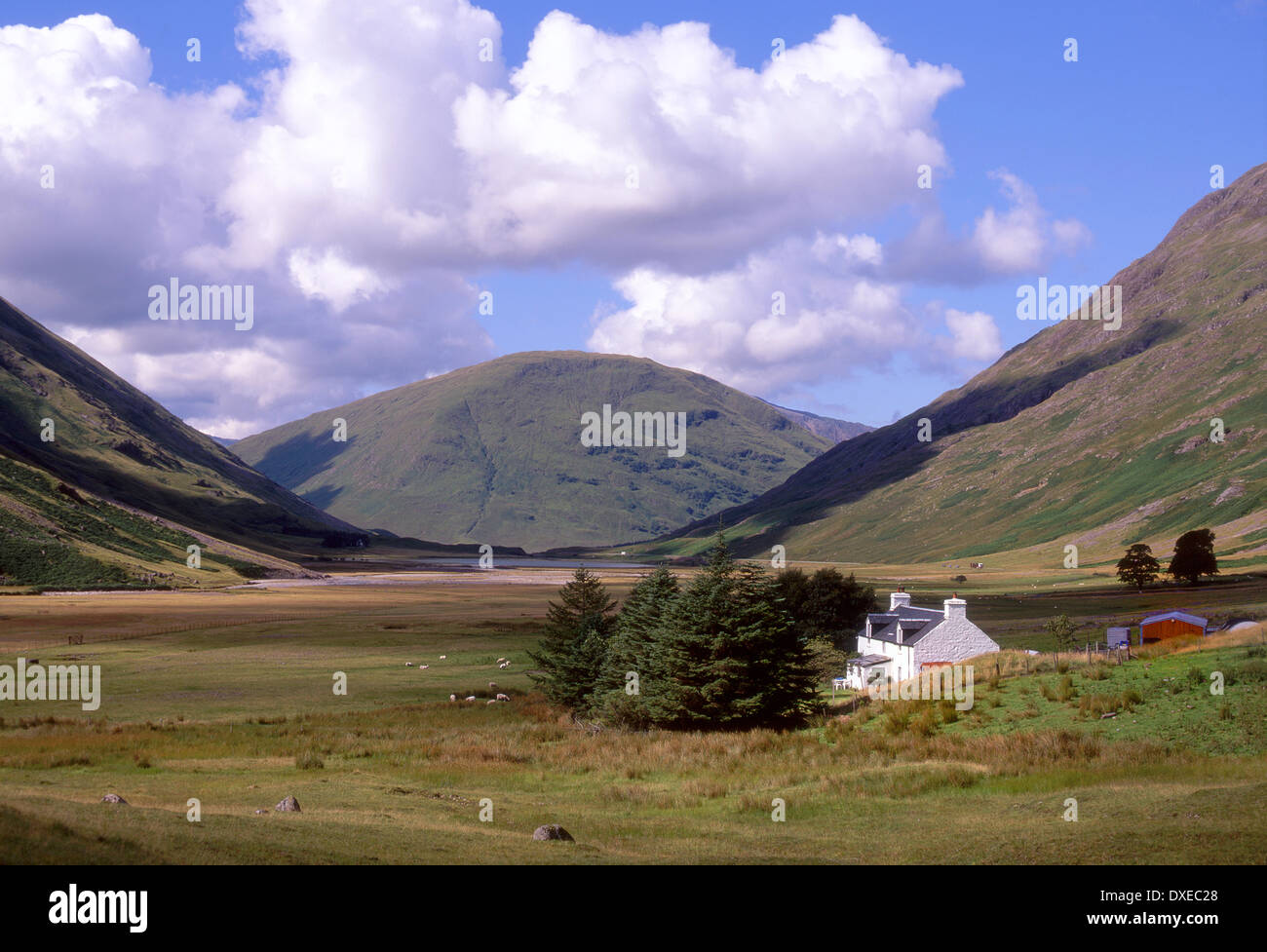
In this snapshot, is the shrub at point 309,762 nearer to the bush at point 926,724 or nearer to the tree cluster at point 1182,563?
the bush at point 926,724

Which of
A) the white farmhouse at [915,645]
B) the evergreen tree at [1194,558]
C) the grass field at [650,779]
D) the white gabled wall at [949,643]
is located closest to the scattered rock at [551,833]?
the grass field at [650,779]

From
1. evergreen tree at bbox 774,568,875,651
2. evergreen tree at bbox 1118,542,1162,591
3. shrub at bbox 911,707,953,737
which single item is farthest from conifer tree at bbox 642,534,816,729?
evergreen tree at bbox 1118,542,1162,591

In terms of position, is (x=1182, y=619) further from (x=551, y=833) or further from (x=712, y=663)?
Result: (x=551, y=833)

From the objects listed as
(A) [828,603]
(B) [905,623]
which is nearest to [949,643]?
(B) [905,623]

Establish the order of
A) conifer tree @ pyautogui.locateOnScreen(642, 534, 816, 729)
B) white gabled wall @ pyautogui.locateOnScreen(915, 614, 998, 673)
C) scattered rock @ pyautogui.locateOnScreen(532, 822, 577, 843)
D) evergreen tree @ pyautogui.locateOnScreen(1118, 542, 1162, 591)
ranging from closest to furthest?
1. scattered rock @ pyautogui.locateOnScreen(532, 822, 577, 843)
2. conifer tree @ pyautogui.locateOnScreen(642, 534, 816, 729)
3. white gabled wall @ pyautogui.locateOnScreen(915, 614, 998, 673)
4. evergreen tree @ pyautogui.locateOnScreen(1118, 542, 1162, 591)

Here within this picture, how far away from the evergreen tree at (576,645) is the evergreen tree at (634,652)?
73.2 inches

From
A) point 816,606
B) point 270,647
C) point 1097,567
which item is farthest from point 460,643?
point 1097,567

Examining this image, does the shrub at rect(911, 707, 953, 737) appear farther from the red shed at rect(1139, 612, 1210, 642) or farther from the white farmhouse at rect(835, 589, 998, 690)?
the red shed at rect(1139, 612, 1210, 642)

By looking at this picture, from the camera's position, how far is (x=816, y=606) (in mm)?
81375

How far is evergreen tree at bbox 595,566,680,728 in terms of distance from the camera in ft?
150

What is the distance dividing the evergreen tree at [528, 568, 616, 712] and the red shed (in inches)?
1472

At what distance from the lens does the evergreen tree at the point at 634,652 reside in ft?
150
